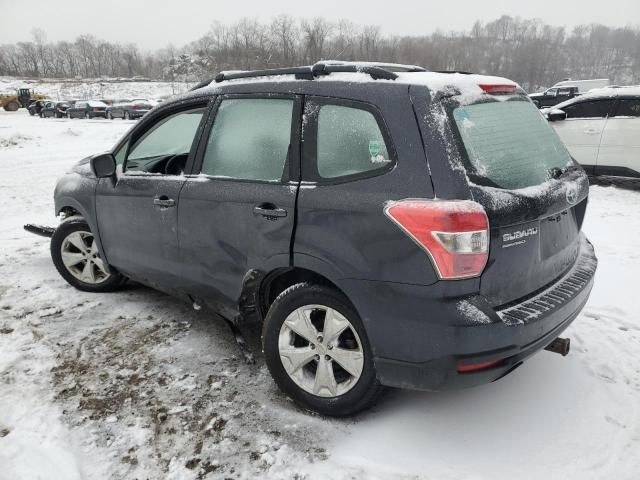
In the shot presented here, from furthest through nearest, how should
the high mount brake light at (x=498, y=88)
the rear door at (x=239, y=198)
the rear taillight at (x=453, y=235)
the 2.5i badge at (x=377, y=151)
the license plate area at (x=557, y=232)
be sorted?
the rear door at (x=239, y=198), the high mount brake light at (x=498, y=88), the license plate area at (x=557, y=232), the 2.5i badge at (x=377, y=151), the rear taillight at (x=453, y=235)

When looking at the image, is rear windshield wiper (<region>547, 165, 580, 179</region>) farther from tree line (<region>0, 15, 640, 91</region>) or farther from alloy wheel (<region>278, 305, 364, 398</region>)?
tree line (<region>0, 15, 640, 91</region>)

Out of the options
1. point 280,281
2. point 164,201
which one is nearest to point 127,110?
point 164,201

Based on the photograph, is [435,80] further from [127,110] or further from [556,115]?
[127,110]

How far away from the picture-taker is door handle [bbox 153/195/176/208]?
3.35m

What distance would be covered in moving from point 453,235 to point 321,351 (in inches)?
38.0

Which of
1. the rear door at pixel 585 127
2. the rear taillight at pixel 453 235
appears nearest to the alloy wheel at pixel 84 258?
the rear taillight at pixel 453 235

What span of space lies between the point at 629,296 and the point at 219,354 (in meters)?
3.37

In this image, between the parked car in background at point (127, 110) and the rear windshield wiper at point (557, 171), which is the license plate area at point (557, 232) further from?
the parked car in background at point (127, 110)

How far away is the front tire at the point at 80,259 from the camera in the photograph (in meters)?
4.48

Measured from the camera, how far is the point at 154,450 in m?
2.52

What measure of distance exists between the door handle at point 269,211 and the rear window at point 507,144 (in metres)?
0.98

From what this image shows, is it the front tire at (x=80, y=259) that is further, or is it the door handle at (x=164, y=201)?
the front tire at (x=80, y=259)

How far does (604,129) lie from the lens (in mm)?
8594

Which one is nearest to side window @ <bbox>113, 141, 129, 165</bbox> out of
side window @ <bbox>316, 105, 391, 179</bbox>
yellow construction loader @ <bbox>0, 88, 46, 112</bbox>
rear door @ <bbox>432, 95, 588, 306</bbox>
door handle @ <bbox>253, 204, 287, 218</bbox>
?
door handle @ <bbox>253, 204, 287, 218</bbox>
